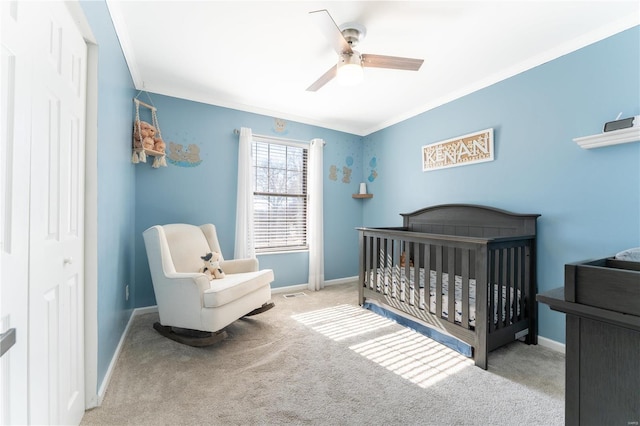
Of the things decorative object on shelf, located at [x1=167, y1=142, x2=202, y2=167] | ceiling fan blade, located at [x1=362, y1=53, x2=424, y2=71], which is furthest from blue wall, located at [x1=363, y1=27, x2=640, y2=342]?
decorative object on shelf, located at [x1=167, y1=142, x2=202, y2=167]

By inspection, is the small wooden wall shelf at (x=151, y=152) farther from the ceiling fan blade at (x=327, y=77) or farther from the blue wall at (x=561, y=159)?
the blue wall at (x=561, y=159)

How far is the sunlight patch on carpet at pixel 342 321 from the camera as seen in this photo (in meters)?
2.41

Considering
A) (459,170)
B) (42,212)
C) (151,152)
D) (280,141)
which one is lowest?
(42,212)

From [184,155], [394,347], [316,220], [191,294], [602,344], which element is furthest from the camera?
[316,220]

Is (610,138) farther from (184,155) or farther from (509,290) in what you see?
(184,155)

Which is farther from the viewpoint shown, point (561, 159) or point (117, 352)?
point (561, 159)

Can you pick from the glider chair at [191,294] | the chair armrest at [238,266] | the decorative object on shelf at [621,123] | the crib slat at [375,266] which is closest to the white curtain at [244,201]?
the chair armrest at [238,266]

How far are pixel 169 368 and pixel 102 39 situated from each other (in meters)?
2.04

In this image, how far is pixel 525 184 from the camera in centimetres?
235

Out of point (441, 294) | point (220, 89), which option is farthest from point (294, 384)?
point (220, 89)

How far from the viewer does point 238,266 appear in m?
2.78

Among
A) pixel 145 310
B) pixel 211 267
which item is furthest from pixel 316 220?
pixel 145 310

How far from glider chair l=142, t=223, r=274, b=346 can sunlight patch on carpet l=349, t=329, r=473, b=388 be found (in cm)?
95

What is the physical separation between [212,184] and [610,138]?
3.48m
